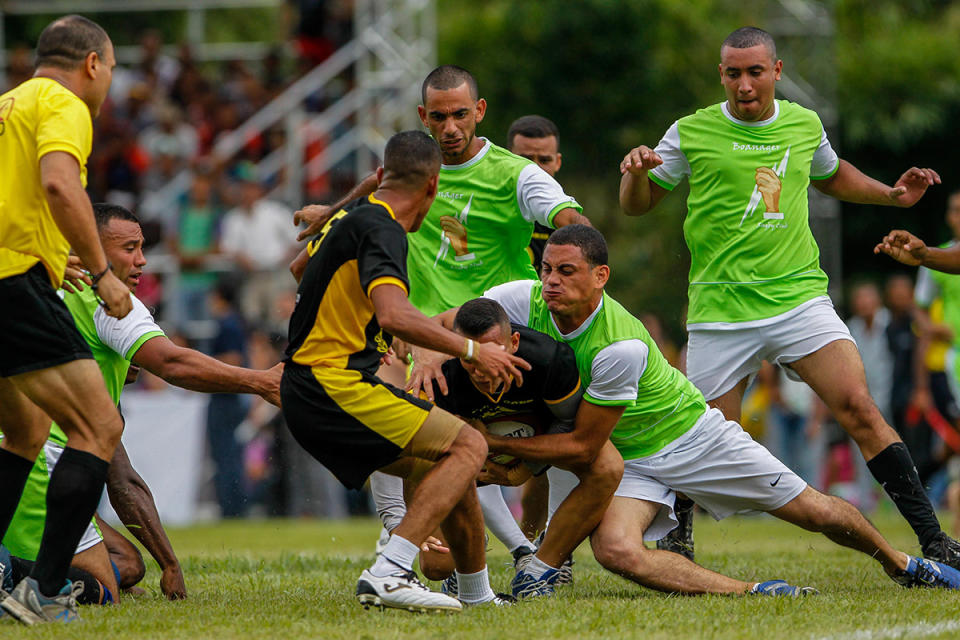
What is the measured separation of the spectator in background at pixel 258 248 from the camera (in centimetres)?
1538

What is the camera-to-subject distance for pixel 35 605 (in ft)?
19.2

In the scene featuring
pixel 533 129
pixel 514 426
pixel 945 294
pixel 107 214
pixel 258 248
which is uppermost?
pixel 533 129

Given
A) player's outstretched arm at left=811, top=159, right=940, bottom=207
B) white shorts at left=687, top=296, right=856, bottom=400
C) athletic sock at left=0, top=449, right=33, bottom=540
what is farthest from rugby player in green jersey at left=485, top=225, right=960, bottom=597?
athletic sock at left=0, top=449, right=33, bottom=540

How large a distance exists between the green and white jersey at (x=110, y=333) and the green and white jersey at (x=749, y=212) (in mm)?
3242

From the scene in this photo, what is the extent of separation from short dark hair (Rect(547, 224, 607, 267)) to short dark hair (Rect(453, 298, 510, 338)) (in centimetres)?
57

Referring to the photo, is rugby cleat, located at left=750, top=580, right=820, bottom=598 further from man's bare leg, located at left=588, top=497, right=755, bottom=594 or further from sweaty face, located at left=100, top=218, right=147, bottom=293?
sweaty face, located at left=100, top=218, right=147, bottom=293

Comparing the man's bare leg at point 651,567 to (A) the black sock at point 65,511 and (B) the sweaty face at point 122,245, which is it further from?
→ (B) the sweaty face at point 122,245

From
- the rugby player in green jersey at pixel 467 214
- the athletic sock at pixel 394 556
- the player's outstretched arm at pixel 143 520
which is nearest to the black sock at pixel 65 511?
the player's outstretched arm at pixel 143 520

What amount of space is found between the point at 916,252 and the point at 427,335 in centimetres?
358

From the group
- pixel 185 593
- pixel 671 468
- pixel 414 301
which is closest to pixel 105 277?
pixel 185 593

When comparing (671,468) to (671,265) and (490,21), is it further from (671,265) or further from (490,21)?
(490,21)

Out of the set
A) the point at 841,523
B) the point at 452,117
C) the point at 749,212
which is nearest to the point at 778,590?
the point at 841,523

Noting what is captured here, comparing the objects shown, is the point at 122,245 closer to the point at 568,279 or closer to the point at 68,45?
the point at 68,45

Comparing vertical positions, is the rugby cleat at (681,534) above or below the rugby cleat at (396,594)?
below
